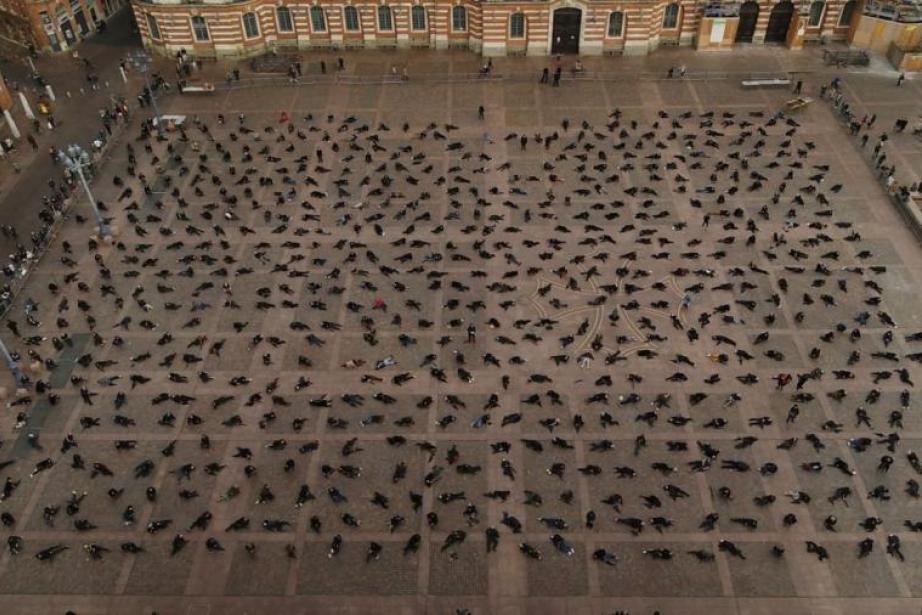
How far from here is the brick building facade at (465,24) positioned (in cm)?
7594

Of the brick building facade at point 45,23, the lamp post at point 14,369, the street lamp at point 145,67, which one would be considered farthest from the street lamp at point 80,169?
the brick building facade at point 45,23

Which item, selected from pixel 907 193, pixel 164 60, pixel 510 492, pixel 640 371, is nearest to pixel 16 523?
pixel 510 492

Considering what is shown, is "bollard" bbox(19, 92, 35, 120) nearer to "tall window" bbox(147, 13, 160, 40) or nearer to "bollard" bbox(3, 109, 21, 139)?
"bollard" bbox(3, 109, 21, 139)

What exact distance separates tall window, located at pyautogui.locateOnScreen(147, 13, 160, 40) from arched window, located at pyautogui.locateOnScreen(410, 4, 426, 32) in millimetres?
25858

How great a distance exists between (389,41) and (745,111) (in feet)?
120

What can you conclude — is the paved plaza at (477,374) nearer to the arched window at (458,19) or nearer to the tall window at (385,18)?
the arched window at (458,19)

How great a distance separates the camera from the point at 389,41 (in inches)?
3174

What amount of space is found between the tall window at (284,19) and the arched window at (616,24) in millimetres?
32678

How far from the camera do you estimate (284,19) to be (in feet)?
260

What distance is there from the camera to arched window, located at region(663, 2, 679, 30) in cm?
7756

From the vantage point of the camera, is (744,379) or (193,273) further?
(193,273)

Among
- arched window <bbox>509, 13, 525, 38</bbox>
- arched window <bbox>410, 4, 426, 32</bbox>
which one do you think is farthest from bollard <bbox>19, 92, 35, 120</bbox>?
arched window <bbox>509, 13, 525, 38</bbox>

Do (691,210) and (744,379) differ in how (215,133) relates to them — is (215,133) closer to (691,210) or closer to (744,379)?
(691,210)

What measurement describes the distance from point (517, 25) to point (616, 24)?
999 cm
